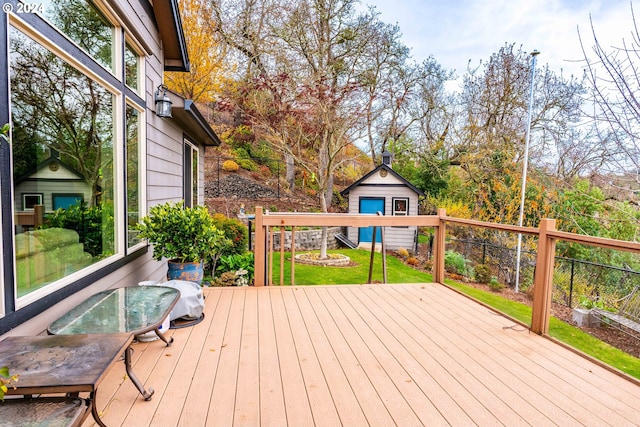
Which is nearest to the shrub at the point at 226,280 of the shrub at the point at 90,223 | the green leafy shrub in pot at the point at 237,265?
the green leafy shrub in pot at the point at 237,265

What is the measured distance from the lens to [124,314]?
86.7 inches

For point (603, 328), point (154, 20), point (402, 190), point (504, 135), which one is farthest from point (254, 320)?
point (504, 135)

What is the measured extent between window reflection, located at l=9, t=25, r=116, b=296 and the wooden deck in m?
0.84

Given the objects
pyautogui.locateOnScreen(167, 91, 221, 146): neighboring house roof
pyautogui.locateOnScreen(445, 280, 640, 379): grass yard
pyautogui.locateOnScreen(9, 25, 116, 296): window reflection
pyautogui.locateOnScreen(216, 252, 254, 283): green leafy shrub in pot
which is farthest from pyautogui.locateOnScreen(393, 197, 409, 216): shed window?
pyautogui.locateOnScreen(9, 25, 116, 296): window reflection

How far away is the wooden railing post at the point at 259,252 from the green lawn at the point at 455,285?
2566 millimetres

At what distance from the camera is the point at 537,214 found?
30.2ft

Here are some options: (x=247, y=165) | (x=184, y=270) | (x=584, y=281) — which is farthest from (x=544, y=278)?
(x=247, y=165)

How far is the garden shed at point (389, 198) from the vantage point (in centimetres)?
1216

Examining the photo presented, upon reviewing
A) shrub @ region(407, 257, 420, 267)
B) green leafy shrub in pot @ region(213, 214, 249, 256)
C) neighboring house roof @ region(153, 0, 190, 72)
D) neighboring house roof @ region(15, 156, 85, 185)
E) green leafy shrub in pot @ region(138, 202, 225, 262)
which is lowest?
shrub @ region(407, 257, 420, 267)

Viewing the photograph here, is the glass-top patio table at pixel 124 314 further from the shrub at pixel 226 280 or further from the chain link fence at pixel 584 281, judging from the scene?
the chain link fence at pixel 584 281

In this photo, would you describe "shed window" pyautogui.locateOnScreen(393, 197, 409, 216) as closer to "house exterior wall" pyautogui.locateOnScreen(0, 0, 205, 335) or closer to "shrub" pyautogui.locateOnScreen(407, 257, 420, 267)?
"shrub" pyautogui.locateOnScreen(407, 257, 420, 267)

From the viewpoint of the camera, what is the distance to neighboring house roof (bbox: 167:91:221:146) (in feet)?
14.4

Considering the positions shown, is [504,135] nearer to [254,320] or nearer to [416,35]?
[416,35]

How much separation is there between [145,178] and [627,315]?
6.04 meters
